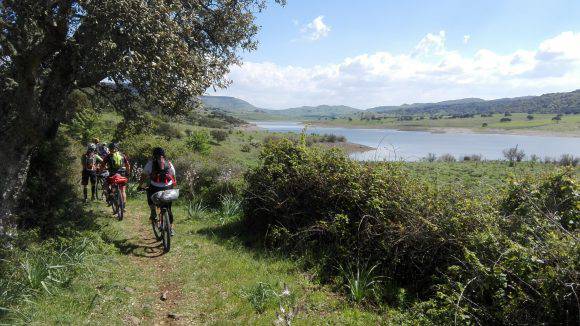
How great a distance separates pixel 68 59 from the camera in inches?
335

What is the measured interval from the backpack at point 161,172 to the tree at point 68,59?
136cm

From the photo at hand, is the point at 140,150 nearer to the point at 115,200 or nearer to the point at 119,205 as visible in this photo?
the point at 115,200

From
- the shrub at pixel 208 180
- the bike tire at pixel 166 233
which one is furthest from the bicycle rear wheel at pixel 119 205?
the shrub at pixel 208 180

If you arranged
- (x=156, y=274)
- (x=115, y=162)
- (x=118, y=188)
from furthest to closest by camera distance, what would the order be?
1. (x=115, y=162)
2. (x=118, y=188)
3. (x=156, y=274)

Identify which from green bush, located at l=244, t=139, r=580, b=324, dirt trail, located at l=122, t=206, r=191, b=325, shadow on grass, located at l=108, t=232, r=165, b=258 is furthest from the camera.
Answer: shadow on grass, located at l=108, t=232, r=165, b=258

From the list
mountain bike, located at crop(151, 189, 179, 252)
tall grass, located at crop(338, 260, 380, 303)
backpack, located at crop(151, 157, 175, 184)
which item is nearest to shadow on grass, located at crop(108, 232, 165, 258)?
mountain bike, located at crop(151, 189, 179, 252)

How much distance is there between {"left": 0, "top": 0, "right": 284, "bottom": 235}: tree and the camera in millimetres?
6875

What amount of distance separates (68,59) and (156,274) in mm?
4901

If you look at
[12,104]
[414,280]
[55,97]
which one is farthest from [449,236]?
[12,104]

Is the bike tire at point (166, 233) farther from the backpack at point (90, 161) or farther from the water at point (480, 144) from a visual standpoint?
the water at point (480, 144)

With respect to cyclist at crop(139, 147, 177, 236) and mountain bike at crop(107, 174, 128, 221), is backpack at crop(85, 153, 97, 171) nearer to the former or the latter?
mountain bike at crop(107, 174, 128, 221)

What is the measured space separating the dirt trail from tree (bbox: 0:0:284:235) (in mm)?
2582

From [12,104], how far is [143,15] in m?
3.84

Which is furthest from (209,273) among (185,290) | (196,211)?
(196,211)
